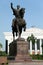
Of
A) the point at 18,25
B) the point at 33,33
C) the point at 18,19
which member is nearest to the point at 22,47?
the point at 18,25

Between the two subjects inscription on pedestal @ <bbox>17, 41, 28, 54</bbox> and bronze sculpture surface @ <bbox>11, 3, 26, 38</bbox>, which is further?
bronze sculpture surface @ <bbox>11, 3, 26, 38</bbox>

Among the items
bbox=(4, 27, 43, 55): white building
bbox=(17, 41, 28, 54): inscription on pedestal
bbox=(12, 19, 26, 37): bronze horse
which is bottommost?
bbox=(4, 27, 43, 55): white building

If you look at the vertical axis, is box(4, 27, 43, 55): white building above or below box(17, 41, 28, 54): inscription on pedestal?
below

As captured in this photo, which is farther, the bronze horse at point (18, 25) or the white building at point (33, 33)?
the white building at point (33, 33)

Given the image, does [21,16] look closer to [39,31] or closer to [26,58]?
[26,58]

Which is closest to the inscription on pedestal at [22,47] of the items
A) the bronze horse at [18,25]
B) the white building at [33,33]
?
the bronze horse at [18,25]

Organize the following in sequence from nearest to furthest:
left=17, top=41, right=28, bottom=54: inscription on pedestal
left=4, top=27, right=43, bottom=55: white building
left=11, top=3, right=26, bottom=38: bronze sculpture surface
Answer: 1. left=17, top=41, right=28, bottom=54: inscription on pedestal
2. left=11, top=3, right=26, bottom=38: bronze sculpture surface
3. left=4, top=27, right=43, bottom=55: white building

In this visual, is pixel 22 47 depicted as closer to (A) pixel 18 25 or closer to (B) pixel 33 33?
(A) pixel 18 25

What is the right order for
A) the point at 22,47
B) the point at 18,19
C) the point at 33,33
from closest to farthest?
the point at 22,47, the point at 18,19, the point at 33,33

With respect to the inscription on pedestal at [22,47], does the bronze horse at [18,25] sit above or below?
above

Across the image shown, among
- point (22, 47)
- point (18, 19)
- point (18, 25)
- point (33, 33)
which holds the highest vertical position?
point (18, 19)

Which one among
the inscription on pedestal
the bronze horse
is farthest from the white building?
the inscription on pedestal

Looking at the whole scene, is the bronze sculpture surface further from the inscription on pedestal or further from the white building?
the white building

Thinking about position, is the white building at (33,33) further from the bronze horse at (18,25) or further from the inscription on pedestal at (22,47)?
the inscription on pedestal at (22,47)
